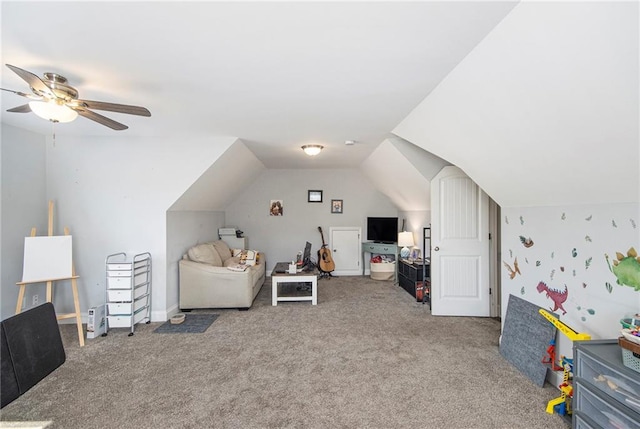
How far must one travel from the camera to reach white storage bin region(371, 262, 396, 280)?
6.06 m

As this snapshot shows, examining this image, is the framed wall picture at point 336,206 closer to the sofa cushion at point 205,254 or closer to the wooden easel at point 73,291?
the sofa cushion at point 205,254

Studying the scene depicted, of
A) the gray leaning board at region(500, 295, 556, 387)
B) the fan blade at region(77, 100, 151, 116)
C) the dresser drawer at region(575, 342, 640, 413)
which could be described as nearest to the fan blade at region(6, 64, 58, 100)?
the fan blade at region(77, 100, 151, 116)

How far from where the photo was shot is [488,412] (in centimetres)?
203

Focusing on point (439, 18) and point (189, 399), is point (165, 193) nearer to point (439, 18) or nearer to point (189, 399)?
point (189, 399)

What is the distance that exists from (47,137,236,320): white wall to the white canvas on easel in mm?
541

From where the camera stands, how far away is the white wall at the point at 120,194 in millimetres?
3748

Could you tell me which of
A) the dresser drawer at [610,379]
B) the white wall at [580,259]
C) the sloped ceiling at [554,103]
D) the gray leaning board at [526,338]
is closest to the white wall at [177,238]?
the sloped ceiling at [554,103]

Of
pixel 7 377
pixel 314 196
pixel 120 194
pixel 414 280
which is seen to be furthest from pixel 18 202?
pixel 414 280

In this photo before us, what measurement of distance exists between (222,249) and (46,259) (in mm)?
2468

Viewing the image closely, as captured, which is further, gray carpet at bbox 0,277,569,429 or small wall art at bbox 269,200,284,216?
small wall art at bbox 269,200,284,216

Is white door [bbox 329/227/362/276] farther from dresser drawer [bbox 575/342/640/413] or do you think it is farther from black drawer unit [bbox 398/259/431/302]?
dresser drawer [bbox 575/342/640/413]

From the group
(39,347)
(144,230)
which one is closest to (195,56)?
(39,347)

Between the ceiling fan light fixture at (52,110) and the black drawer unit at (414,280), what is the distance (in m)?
4.50

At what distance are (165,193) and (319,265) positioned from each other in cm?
347
